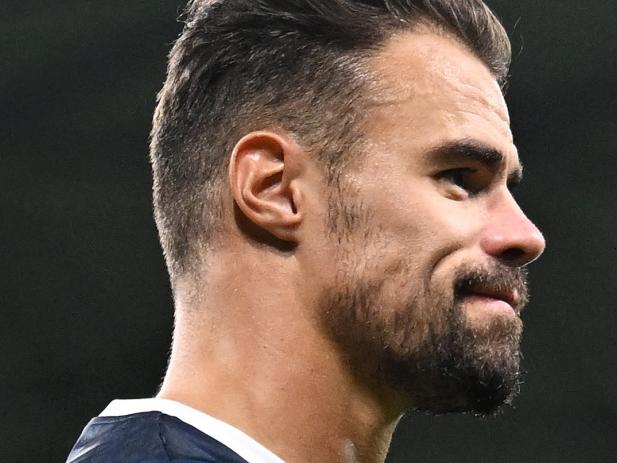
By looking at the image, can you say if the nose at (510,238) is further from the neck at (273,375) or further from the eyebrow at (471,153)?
the neck at (273,375)

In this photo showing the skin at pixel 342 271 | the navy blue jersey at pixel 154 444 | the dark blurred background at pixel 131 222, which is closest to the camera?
the navy blue jersey at pixel 154 444

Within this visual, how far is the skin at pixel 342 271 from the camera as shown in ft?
4.00

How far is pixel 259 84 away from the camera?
1303 mm

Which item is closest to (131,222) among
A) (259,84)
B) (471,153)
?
(259,84)

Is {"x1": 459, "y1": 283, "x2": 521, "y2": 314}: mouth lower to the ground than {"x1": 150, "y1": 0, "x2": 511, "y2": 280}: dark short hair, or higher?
lower

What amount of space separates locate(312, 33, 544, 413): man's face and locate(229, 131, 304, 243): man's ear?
0.05 m

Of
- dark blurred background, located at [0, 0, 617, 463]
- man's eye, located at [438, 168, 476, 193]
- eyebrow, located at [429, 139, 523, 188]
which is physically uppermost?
eyebrow, located at [429, 139, 523, 188]

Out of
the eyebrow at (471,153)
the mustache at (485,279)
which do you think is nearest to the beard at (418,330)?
the mustache at (485,279)

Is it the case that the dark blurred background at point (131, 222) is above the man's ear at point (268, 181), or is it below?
below

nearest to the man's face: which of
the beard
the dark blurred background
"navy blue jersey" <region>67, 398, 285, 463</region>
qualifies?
the beard

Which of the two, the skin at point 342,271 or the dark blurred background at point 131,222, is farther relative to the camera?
the dark blurred background at point 131,222

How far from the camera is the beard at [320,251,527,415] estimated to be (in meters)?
1.23

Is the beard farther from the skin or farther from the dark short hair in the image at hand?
the dark short hair

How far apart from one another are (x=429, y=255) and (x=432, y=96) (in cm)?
17
